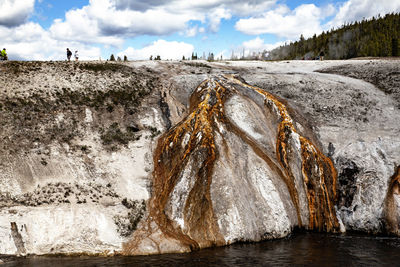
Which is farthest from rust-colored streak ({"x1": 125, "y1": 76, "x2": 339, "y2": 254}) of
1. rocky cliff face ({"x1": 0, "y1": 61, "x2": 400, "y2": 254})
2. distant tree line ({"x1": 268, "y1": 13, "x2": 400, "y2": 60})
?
distant tree line ({"x1": 268, "y1": 13, "x2": 400, "y2": 60})

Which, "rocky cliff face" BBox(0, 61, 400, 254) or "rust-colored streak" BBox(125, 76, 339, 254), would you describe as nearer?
"rocky cliff face" BBox(0, 61, 400, 254)

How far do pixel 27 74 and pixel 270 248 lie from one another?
3093 cm

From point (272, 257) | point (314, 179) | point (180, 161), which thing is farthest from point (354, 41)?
point (272, 257)

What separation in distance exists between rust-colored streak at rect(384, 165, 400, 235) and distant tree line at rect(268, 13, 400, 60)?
7716 cm

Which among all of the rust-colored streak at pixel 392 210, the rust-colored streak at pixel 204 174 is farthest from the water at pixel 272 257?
the rust-colored streak at pixel 392 210

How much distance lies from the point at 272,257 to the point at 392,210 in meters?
12.9

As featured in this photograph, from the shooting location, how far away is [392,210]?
28234 millimetres

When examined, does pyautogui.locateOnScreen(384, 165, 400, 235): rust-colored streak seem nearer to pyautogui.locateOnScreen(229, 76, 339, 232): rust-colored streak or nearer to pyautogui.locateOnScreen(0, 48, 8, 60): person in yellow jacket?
pyautogui.locateOnScreen(229, 76, 339, 232): rust-colored streak

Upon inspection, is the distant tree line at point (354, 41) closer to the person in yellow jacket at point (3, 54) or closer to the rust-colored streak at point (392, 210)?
the rust-colored streak at point (392, 210)

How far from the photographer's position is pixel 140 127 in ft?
116

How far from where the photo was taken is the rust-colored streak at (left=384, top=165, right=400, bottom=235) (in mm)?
27828

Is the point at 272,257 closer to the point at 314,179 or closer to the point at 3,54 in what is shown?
the point at 314,179

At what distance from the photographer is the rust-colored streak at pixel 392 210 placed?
27828 mm

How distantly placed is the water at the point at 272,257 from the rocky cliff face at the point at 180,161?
114 cm
